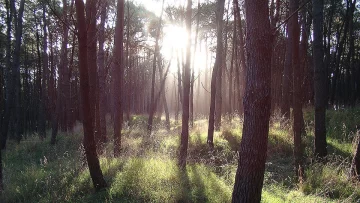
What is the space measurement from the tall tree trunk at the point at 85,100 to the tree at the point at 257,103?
2.79 meters

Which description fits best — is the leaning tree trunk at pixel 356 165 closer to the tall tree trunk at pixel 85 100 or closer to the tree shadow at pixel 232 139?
the tree shadow at pixel 232 139

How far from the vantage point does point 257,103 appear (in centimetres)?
305

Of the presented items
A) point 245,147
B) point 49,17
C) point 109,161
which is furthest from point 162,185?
point 49,17

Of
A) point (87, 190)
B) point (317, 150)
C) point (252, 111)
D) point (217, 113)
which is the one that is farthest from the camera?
point (217, 113)

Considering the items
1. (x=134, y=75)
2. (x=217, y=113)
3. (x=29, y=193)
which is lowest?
(x=29, y=193)

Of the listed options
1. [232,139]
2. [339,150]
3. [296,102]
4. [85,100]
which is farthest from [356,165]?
[85,100]

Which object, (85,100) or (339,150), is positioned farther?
(339,150)

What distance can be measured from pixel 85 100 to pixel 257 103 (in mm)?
3022

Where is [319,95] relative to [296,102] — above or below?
above

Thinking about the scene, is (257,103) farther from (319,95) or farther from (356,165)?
(319,95)

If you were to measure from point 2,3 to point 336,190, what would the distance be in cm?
2068

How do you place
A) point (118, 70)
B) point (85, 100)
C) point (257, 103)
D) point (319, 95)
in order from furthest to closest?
point (118, 70), point (319, 95), point (85, 100), point (257, 103)

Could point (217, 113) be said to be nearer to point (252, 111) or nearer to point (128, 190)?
point (128, 190)

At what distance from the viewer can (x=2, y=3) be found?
685 inches
